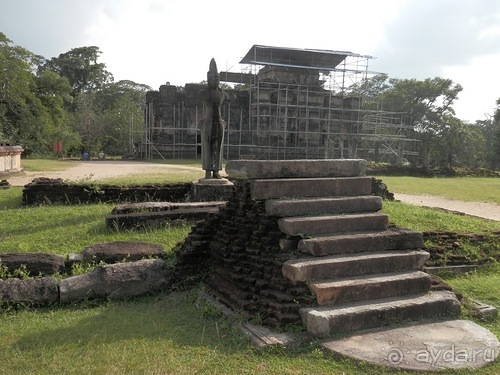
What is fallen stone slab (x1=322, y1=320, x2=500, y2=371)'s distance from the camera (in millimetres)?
3029

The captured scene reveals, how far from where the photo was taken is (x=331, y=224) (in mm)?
4402

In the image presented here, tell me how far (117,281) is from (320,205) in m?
2.19

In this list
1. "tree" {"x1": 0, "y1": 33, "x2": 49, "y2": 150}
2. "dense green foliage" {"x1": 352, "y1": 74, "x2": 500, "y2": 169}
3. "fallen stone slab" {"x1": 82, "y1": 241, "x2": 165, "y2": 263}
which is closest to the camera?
"fallen stone slab" {"x1": 82, "y1": 241, "x2": 165, "y2": 263}

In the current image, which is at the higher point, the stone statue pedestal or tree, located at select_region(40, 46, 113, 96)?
tree, located at select_region(40, 46, 113, 96)

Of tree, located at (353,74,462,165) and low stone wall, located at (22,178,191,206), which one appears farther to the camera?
tree, located at (353,74,462,165)

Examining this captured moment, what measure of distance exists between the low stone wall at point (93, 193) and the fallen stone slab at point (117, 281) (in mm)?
4900

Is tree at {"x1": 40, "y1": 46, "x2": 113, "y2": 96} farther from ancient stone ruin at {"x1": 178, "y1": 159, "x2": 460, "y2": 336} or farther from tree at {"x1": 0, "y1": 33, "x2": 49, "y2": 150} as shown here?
ancient stone ruin at {"x1": 178, "y1": 159, "x2": 460, "y2": 336}

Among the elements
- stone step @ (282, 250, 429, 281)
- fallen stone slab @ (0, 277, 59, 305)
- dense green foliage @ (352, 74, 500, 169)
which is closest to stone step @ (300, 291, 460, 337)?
stone step @ (282, 250, 429, 281)

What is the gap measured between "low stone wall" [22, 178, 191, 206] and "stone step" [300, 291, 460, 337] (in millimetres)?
6316

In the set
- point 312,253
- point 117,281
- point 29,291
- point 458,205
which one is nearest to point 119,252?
point 117,281

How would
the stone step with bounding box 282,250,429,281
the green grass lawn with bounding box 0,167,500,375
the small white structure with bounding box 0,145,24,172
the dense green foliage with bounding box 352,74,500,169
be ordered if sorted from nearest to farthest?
the green grass lawn with bounding box 0,167,500,375
the stone step with bounding box 282,250,429,281
the small white structure with bounding box 0,145,24,172
the dense green foliage with bounding box 352,74,500,169

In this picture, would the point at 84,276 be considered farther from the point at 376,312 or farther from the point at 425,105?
the point at 425,105

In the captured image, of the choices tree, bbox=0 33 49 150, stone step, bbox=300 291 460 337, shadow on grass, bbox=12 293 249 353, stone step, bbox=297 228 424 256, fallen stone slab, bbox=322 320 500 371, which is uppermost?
tree, bbox=0 33 49 150

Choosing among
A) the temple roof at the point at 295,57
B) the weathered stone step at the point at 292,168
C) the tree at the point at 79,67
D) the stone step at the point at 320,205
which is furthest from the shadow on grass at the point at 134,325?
the tree at the point at 79,67
